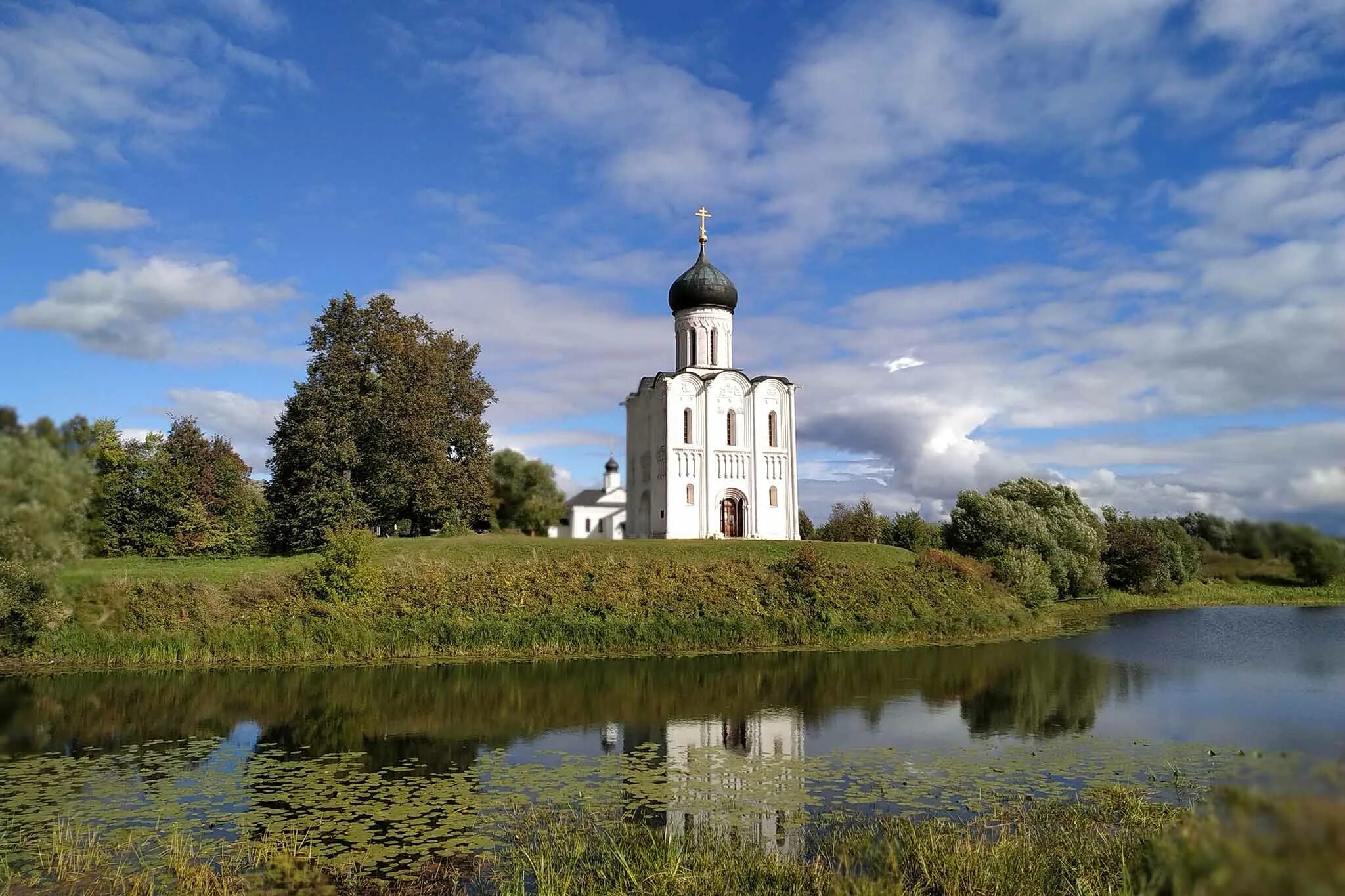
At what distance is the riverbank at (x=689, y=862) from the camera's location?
7.59 metres

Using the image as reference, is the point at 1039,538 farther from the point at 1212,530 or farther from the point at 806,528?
the point at 1212,530

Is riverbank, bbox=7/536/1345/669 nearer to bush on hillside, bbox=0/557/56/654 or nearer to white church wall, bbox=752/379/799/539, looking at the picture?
bush on hillside, bbox=0/557/56/654

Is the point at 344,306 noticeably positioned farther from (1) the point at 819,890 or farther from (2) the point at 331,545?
(1) the point at 819,890

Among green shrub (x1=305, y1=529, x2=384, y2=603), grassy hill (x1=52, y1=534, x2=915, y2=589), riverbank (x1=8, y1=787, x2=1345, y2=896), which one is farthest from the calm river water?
grassy hill (x1=52, y1=534, x2=915, y2=589)

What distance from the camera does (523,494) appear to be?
56906mm

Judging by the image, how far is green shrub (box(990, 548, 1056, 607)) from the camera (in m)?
33.6

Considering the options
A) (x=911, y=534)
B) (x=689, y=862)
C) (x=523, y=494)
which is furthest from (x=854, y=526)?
(x=689, y=862)

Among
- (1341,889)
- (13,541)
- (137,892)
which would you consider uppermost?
(13,541)

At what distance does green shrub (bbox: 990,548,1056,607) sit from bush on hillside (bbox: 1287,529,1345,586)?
27850 millimetres

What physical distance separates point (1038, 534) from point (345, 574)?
31.0 meters

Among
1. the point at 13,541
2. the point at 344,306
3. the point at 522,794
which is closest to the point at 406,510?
the point at 344,306

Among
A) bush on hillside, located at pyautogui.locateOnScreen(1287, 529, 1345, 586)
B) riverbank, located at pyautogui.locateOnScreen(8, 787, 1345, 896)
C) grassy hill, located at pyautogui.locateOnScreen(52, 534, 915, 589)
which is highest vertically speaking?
grassy hill, located at pyautogui.locateOnScreen(52, 534, 915, 589)

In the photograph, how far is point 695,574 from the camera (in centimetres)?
2920

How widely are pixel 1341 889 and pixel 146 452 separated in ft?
114
